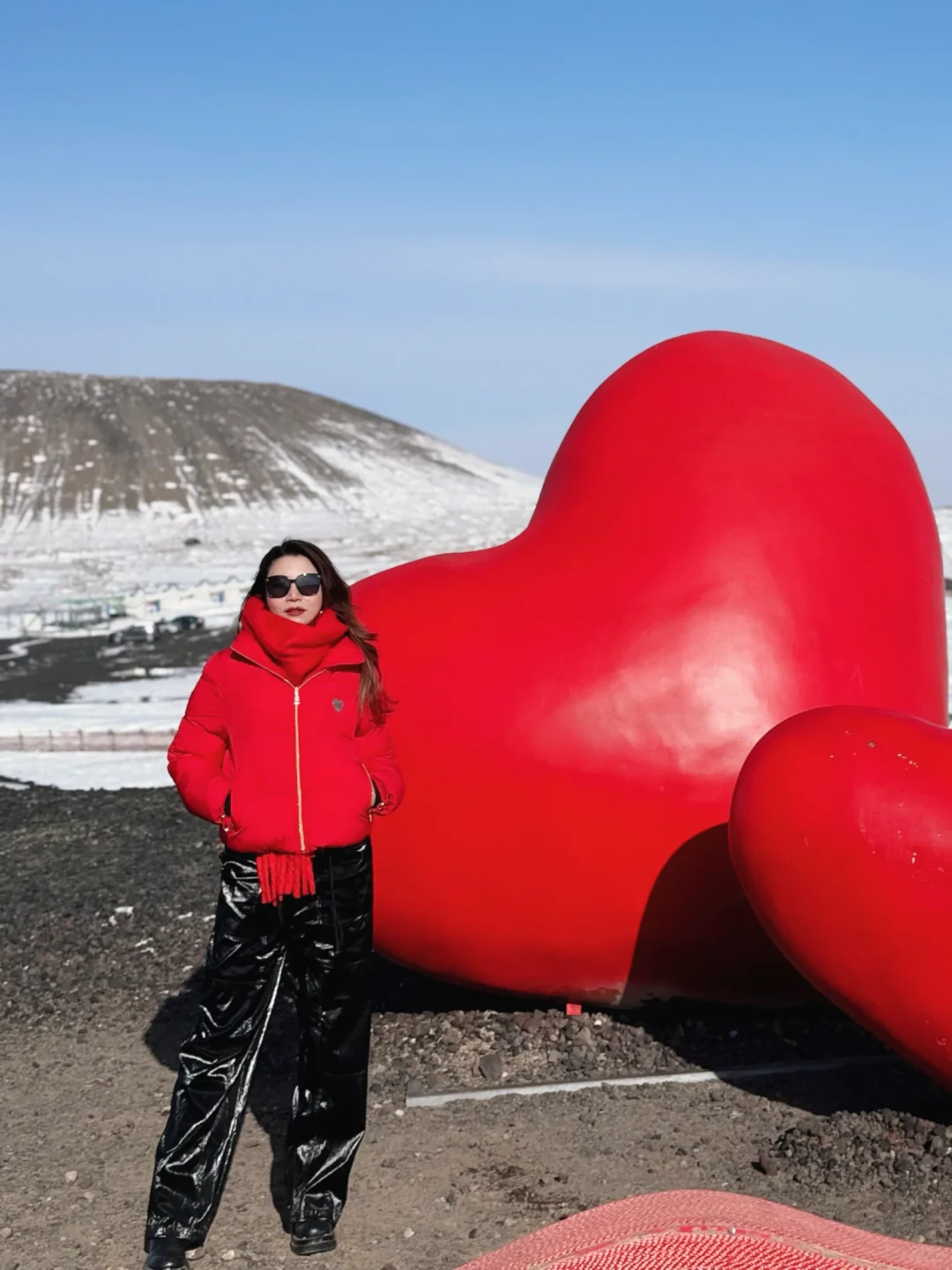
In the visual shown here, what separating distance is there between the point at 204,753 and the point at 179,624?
3170cm

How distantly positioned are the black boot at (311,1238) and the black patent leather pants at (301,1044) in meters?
0.02

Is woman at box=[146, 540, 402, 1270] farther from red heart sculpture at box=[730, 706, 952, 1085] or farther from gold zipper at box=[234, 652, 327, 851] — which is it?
red heart sculpture at box=[730, 706, 952, 1085]

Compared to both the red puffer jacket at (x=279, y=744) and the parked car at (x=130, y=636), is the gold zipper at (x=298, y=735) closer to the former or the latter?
the red puffer jacket at (x=279, y=744)

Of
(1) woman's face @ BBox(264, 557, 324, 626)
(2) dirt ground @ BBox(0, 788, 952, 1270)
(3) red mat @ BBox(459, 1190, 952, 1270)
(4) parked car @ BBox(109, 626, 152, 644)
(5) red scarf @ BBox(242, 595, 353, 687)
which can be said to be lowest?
(4) parked car @ BBox(109, 626, 152, 644)

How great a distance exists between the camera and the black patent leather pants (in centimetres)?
421

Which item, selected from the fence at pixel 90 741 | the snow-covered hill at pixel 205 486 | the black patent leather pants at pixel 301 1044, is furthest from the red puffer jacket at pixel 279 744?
the snow-covered hill at pixel 205 486

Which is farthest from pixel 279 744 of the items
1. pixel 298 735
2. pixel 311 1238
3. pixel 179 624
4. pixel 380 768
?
pixel 179 624

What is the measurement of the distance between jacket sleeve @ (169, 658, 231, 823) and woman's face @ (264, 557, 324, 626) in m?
0.27

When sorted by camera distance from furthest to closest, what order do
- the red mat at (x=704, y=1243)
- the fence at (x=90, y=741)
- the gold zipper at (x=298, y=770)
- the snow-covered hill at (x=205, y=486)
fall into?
the snow-covered hill at (x=205, y=486) → the fence at (x=90, y=741) → the gold zipper at (x=298, y=770) → the red mat at (x=704, y=1243)

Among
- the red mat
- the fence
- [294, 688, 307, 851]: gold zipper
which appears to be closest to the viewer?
the red mat

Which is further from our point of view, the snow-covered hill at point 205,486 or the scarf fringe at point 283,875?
the snow-covered hill at point 205,486

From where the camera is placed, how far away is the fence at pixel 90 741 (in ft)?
46.6

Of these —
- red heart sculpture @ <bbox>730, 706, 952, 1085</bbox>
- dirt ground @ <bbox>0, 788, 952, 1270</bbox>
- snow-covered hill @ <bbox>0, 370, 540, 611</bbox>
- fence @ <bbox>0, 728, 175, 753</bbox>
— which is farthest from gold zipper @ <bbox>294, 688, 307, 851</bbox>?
snow-covered hill @ <bbox>0, 370, 540, 611</bbox>

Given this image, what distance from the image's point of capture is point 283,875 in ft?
13.6
